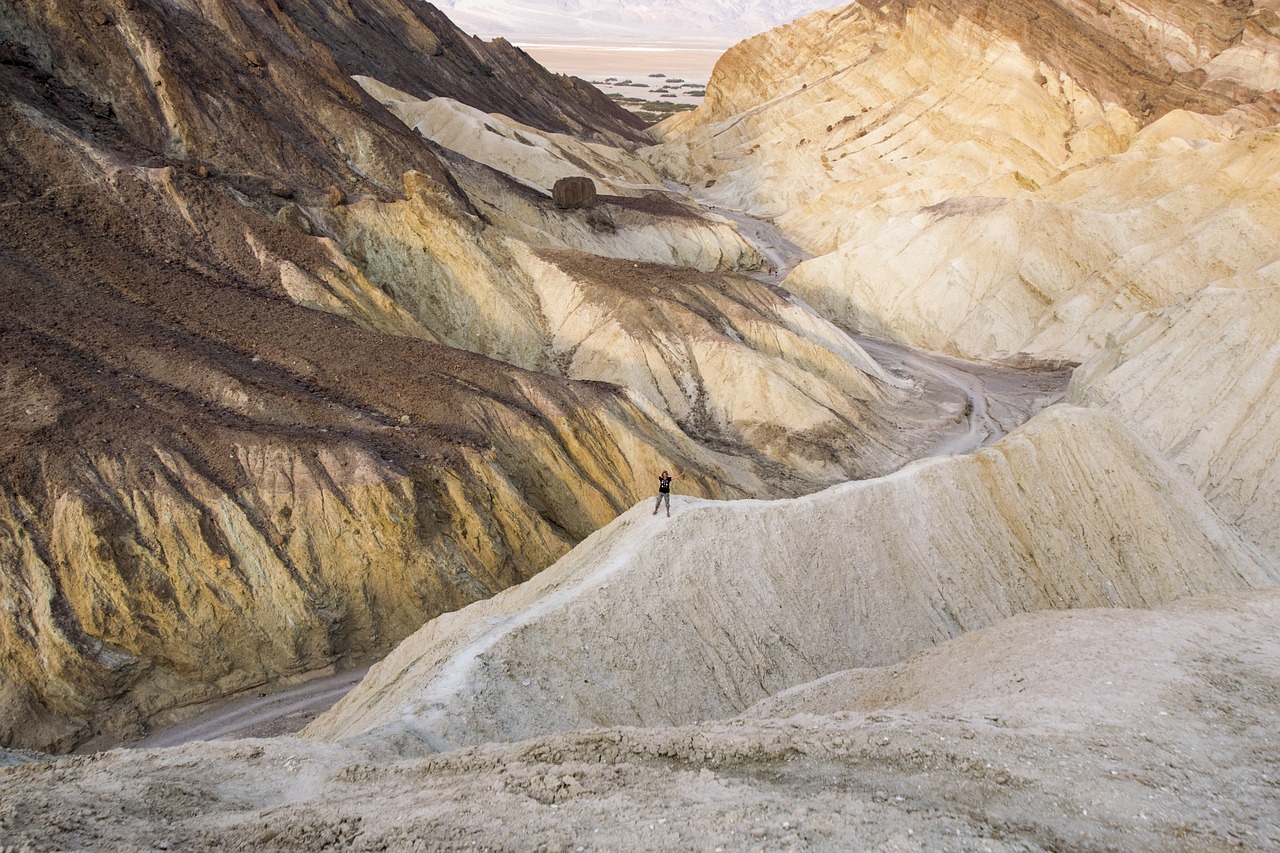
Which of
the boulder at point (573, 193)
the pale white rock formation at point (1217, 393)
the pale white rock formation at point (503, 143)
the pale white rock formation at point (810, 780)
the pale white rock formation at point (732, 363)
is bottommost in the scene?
the pale white rock formation at point (810, 780)

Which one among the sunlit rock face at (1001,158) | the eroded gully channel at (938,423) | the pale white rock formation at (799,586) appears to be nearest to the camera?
the pale white rock formation at (799,586)

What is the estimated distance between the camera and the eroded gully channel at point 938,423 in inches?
646

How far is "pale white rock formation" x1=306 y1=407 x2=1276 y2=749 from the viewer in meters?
13.0

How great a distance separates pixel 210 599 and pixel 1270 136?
1687 inches

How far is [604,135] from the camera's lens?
276 feet

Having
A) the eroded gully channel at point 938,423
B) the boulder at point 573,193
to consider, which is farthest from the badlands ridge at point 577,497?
the boulder at point 573,193

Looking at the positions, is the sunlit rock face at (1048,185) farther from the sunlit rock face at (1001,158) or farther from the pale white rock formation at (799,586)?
the pale white rock formation at (799,586)

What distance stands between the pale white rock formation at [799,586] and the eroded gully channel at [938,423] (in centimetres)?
225

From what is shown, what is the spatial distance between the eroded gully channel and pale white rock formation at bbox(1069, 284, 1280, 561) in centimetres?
370

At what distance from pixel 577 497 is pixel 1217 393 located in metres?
17.6

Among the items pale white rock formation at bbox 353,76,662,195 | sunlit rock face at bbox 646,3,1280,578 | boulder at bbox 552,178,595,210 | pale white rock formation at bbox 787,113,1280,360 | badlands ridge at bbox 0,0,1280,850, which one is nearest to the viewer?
badlands ridge at bbox 0,0,1280,850

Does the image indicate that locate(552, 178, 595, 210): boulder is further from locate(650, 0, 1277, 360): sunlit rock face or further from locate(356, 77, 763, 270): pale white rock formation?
locate(650, 0, 1277, 360): sunlit rock face

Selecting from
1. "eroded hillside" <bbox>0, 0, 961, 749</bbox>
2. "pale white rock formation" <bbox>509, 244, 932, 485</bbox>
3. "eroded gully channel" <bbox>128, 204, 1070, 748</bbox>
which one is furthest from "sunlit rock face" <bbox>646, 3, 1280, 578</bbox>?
"eroded hillside" <bbox>0, 0, 961, 749</bbox>

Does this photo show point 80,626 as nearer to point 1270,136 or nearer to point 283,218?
point 283,218
